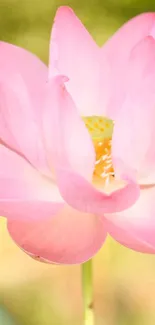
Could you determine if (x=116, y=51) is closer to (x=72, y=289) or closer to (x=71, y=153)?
(x=71, y=153)

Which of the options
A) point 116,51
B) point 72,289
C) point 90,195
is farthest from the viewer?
point 72,289

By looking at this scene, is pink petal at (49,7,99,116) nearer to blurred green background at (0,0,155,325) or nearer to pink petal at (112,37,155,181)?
pink petal at (112,37,155,181)

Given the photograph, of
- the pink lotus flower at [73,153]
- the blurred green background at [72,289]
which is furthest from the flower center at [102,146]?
the blurred green background at [72,289]

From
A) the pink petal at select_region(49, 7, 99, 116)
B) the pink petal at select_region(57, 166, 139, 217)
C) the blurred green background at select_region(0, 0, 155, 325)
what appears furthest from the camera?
the blurred green background at select_region(0, 0, 155, 325)

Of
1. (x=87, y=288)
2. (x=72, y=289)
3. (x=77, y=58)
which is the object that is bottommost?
(x=72, y=289)

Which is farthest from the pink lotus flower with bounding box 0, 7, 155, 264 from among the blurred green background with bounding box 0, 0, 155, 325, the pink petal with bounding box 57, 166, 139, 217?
the blurred green background with bounding box 0, 0, 155, 325

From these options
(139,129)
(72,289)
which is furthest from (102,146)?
(72,289)

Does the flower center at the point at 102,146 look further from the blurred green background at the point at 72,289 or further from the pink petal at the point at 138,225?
the blurred green background at the point at 72,289
